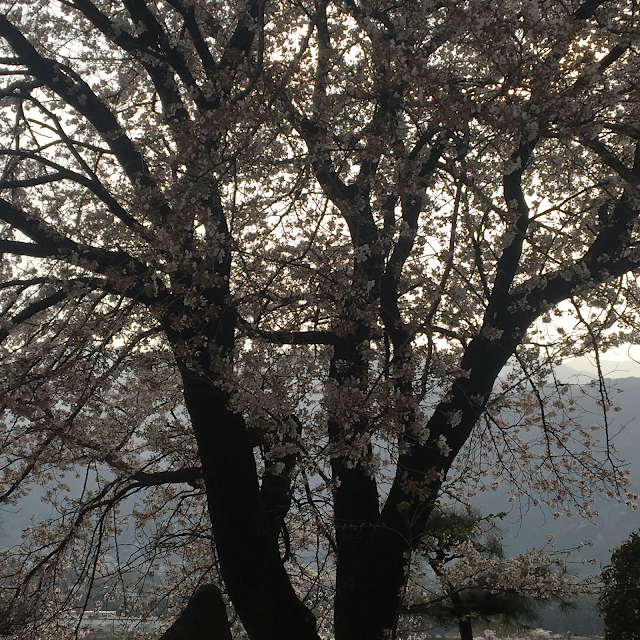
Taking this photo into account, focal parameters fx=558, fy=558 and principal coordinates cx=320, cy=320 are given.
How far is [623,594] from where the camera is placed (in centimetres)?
825

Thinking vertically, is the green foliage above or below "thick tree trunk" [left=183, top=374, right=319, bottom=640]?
below

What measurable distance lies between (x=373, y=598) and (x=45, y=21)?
24.6 ft

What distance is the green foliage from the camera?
26.8ft

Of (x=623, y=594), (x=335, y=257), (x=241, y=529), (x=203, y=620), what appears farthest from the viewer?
(x=623, y=594)

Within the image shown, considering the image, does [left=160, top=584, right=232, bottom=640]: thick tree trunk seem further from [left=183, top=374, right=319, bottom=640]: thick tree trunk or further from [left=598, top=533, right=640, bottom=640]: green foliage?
[left=598, top=533, right=640, bottom=640]: green foliage

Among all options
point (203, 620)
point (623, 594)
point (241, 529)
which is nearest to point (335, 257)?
point (241, 529)

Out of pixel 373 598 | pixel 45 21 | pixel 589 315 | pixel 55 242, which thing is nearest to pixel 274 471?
pixel 373 598

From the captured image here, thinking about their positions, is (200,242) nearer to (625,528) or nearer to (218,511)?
(218,511)

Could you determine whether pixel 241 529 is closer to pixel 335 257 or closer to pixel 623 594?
pixel 335 257

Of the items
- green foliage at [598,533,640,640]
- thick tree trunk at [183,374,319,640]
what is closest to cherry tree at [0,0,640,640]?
thick tree trunk at [183,374,319,640]

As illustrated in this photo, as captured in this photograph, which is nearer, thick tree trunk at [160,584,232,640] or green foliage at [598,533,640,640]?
thick tree trunk at [160,584,232,640]

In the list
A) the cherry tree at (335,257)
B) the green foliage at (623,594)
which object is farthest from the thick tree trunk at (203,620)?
the green foliage at (623,594)

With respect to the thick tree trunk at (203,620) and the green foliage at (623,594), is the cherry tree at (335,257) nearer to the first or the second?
the thick tree trunk at (203,620)

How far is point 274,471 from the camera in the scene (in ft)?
17.2
